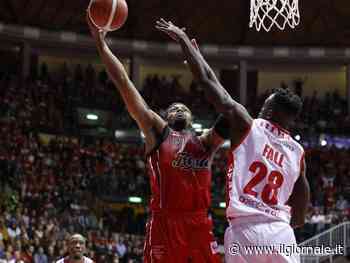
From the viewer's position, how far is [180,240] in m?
5.44

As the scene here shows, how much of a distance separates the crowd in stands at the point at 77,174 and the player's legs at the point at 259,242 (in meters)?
9.31

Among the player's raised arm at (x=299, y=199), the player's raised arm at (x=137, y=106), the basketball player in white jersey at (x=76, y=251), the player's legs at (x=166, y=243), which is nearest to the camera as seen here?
the player's raised arm at (x=299, y=199)

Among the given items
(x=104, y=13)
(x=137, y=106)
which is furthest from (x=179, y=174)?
(x=104, y=13)

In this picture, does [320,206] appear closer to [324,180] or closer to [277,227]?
[324,180]

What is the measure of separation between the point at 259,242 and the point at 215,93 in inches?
37.0

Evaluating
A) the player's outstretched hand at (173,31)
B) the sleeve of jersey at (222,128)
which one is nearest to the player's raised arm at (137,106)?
the sleeve of jersey at (222,128)

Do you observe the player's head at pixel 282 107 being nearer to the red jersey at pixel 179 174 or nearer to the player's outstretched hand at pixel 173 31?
the player's outstretched hand at pixel 173 31

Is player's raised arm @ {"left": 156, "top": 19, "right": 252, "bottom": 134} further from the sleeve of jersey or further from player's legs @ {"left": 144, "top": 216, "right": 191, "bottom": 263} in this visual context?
player's legs @ {"left": 144, "top": 216, "right": 191, "bottom": 263}

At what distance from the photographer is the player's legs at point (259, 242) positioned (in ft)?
13.7

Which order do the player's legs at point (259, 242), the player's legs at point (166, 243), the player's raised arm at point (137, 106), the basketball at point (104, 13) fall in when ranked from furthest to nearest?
the basketball at point (104, 13) < the player's raised arm at point (137, 106) < the player's legs at point (166, 243) < the player's legs at point (259, 242)

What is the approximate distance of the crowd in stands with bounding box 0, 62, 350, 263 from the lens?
16.0 m

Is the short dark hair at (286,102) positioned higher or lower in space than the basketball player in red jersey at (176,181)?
higher

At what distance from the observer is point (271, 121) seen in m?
4.45

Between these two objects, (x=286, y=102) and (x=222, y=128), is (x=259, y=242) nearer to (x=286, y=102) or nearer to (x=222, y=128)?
(x=286, y=102)
